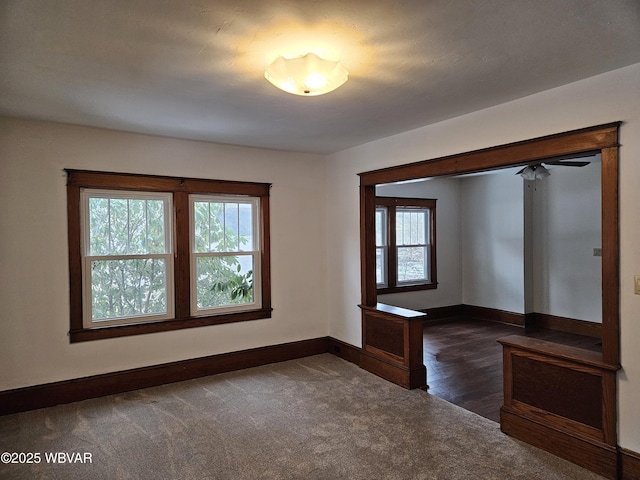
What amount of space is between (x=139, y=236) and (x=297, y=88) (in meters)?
2.66

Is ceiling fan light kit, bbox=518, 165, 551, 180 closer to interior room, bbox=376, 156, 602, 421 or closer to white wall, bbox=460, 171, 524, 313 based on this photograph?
interior room, bbox=376, 156, 602, 421

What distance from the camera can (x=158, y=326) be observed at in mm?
4191

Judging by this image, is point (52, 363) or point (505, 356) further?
point (52, 363)

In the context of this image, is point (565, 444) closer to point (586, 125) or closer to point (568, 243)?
point (586, 125)

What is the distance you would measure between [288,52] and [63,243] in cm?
288

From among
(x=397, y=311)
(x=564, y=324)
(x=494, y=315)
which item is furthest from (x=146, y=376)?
(x=564, y=324)

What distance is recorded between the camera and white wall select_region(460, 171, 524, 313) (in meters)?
6.75

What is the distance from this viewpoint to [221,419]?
11.0 ft

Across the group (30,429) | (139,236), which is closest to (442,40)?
(139,236)

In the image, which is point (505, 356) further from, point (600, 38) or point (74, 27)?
point (74, 27)

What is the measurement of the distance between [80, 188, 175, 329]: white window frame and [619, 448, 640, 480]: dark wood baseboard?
393 cm

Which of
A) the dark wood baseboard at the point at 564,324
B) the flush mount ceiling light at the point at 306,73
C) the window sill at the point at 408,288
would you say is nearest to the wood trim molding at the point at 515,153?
the flush mount ceiling light at the point at 306,73

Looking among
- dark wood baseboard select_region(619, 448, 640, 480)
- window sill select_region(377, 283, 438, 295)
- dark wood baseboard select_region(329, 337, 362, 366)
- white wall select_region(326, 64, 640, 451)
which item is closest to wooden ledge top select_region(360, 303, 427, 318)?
dark wood baseboard select_region(329, 337, 362, 366)

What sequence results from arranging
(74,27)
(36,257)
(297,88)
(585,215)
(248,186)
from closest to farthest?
(74,27), (297,88), (36,257), (248,186), (585,215)
